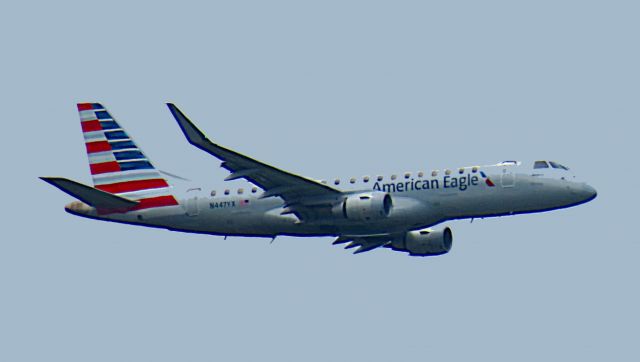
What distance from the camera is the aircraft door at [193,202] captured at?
212 feet

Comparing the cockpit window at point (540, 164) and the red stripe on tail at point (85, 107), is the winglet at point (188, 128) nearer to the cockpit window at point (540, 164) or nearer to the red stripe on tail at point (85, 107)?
the cockpit window at point (540, 164)

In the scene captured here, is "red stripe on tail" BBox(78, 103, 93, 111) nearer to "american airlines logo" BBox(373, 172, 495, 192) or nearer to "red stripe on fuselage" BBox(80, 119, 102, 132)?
"red stripe on fuselage" BBox(80, 119, 102, 132)

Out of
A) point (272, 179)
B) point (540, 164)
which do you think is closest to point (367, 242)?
point (272, 179)

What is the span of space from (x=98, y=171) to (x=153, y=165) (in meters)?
2.71

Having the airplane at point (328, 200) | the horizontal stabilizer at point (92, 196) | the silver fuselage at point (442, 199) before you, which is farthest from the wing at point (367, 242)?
the horizontal stabilizer at point (92, 196)

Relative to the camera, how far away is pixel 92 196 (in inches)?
2532

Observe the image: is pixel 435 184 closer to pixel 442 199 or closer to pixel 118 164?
pixel 442 199

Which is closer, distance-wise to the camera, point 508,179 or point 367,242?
point 508,179

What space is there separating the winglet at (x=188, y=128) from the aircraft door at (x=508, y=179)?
1327 centimetres

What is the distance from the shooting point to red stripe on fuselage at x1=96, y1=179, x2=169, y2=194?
6675cm

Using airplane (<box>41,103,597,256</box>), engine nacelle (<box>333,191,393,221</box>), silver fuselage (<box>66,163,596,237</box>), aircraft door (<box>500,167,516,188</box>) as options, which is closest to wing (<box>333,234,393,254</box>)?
airplane (<box>41,103,597,256</box>)

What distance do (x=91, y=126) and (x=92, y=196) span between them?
5.86 m

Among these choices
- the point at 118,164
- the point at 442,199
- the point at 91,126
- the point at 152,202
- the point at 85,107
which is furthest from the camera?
the point at 85,107

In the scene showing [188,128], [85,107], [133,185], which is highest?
[85,107]
